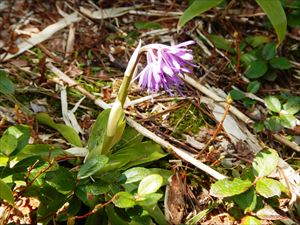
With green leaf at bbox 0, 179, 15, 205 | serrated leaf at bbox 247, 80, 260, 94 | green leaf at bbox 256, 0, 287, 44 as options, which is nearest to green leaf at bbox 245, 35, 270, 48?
serrated leaf at bbox 247, 80, 260, 94

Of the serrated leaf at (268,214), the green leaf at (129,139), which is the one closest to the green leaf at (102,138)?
the green leaf at (129,139)

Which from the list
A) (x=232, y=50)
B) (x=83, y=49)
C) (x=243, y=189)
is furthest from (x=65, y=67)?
(x=243, y=189)

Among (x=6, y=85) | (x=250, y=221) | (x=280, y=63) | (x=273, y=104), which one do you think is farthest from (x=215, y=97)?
(x=6, y=85)

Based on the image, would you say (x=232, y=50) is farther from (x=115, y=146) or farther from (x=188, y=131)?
(x=115, y=146)

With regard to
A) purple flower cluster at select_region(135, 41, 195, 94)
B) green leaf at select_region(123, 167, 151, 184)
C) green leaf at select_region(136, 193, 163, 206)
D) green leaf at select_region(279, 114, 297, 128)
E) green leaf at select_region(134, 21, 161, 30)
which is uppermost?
purple flower cluster at select_region(135, 41, 195, 94)

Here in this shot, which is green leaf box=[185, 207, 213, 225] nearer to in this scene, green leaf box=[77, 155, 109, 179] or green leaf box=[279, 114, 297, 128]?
green leaf box=[77, 155, 109, 179]
